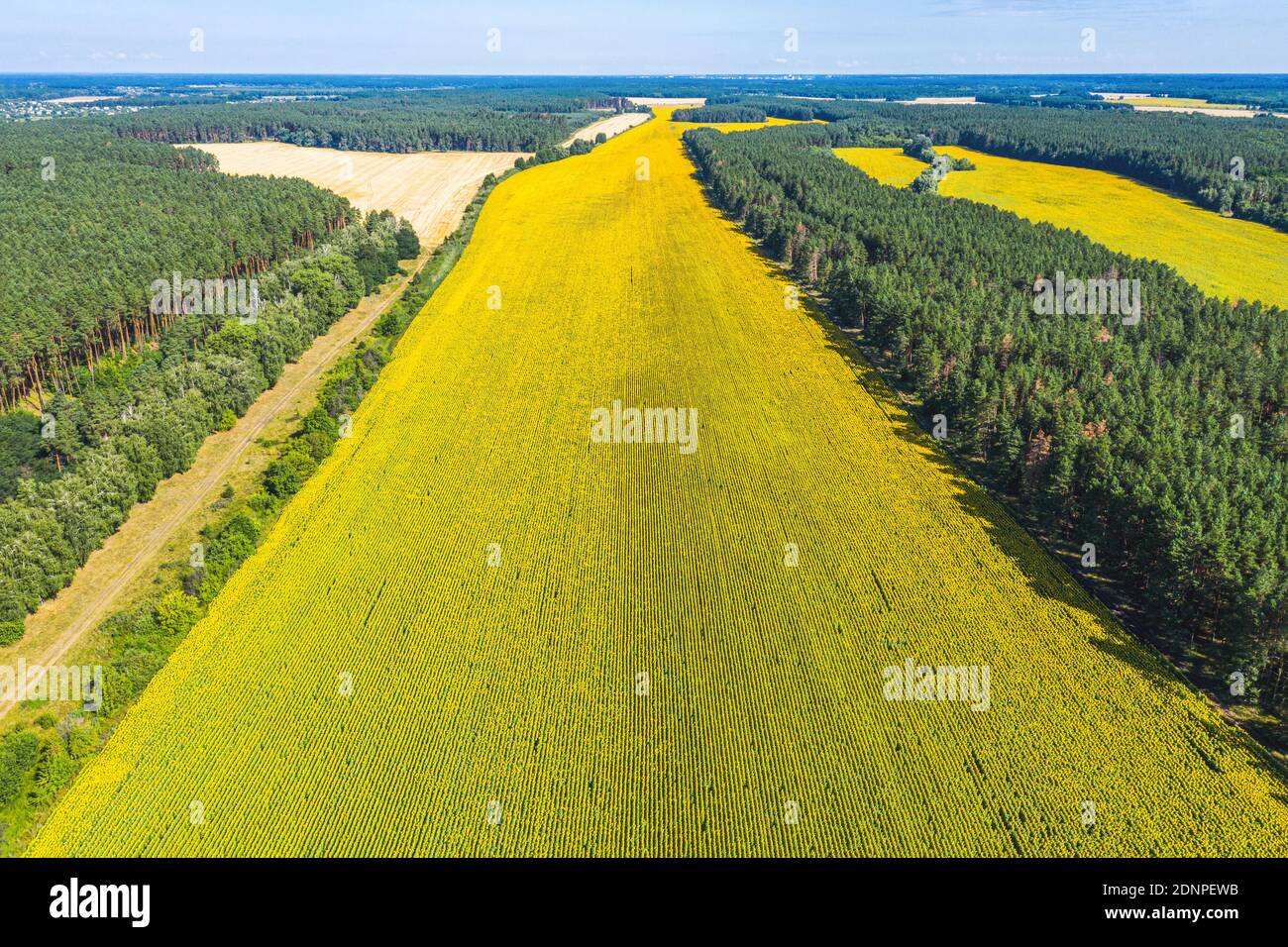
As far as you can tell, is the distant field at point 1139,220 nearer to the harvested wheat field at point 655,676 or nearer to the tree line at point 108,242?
the harvested wheat field at point 655,676

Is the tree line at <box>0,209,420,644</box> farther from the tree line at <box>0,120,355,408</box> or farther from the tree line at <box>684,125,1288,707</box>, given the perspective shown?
the tree line at <box>684,125,1288,707</box>

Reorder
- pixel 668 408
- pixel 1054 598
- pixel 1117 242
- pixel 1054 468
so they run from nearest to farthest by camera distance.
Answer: pixel 1054 598, pixel 1054 468, pixel 668 408, pixel 1117 242

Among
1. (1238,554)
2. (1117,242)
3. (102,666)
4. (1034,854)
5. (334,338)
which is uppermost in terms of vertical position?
(1117,242)

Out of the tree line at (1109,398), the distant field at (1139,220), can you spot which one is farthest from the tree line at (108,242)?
the distant field at (1139,220)

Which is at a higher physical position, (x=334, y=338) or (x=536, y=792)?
(x=334, y=338)

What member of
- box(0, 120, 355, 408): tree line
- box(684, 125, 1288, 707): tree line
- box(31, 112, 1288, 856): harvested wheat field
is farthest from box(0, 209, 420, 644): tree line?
box(684, 125, 1288, 707): tree line

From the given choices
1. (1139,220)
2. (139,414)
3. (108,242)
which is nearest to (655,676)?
(139,414)

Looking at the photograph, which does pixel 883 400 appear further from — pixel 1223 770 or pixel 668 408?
pixel 1223 770

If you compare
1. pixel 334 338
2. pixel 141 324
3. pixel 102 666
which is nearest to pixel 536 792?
pixel 102 666
